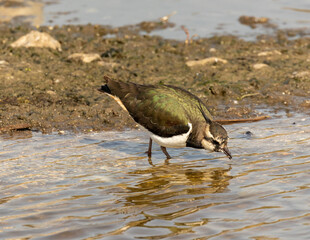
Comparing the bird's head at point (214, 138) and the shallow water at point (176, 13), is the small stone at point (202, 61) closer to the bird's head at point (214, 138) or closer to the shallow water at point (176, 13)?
the shallow water at point (176, 13)

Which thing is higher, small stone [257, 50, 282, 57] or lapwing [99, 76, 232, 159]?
small stone [257, 50, 282, 57]

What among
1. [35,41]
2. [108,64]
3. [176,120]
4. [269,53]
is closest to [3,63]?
[35,41]

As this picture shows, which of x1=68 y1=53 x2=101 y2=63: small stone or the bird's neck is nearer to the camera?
the bird's neck

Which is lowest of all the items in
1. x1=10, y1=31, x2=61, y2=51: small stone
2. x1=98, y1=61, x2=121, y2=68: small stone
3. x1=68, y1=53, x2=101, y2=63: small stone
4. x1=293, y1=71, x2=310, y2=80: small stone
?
x1=293, y1=71, x2=310, y2=80: small stone

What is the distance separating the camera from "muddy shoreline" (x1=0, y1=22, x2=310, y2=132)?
10.2m

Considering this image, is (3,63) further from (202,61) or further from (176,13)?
(176,13)

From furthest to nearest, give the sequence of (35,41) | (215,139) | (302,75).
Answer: (35,41), (302,75), (215,139)

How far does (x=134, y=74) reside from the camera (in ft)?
38.9

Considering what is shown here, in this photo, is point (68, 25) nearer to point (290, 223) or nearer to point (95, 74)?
point (95, 74)

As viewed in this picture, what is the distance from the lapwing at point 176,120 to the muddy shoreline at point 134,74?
158cm

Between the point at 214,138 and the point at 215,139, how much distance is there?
0.02 m

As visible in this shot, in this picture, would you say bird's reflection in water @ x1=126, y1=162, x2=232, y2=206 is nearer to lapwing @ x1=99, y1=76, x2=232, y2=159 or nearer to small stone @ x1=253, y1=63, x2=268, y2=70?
lapwing @ x1=99, y1=76, x2=232, y2=159

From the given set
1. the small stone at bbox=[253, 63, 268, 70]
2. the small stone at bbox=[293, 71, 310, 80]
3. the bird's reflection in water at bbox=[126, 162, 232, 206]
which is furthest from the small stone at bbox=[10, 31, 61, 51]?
the bird's reflection in water at bbox=[126, 162, 232, 206]

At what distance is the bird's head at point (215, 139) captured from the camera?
320 inches
